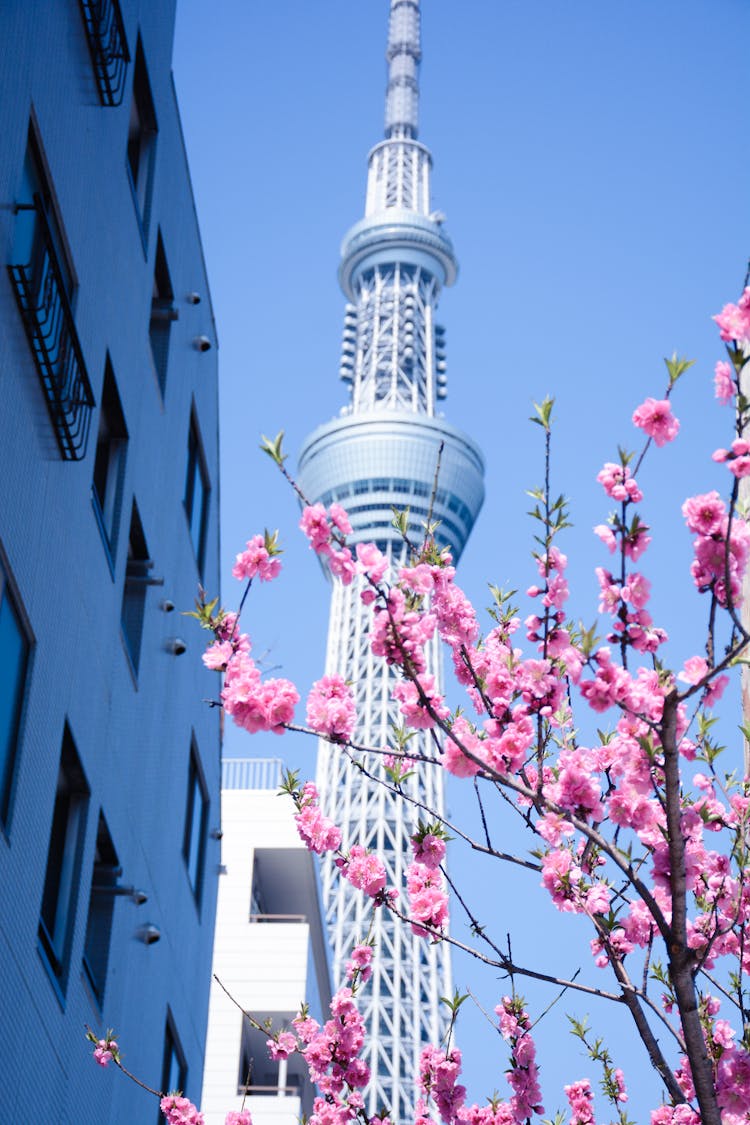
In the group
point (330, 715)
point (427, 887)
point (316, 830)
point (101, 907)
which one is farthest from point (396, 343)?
point (330, 715)

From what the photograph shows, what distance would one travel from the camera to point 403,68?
4985 inches

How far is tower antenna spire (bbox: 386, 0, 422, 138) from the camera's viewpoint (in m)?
121

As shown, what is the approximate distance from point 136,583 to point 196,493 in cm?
325

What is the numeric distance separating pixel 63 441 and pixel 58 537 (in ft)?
2.06

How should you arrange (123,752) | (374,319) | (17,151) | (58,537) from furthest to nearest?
(374,319) → (123,752) → (58,537) → (17,151)

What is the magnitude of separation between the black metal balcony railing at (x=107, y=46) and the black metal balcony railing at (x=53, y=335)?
1971mm

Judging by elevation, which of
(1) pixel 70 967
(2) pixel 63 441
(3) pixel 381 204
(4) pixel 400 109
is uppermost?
(4) pixel 400 109

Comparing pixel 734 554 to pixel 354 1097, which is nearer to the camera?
pixel 734 554

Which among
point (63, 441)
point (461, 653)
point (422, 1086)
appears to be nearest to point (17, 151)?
point (63, 441)

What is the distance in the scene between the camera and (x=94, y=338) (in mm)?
11938

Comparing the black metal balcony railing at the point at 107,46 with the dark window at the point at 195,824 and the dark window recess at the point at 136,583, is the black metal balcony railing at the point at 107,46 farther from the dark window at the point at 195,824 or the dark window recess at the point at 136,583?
the dark window at the point at 195,824

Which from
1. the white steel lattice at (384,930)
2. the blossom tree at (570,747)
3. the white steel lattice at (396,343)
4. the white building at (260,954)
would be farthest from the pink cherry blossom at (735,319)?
the white steel lattice at (396,343)

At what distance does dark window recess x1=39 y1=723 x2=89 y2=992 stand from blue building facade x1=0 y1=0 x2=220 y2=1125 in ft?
0.06

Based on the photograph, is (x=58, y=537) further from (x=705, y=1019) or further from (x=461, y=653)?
(x=705, y=1019)
